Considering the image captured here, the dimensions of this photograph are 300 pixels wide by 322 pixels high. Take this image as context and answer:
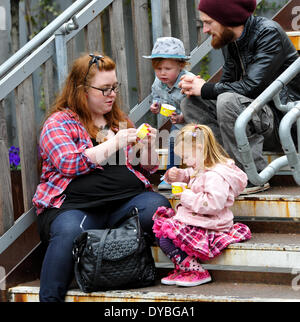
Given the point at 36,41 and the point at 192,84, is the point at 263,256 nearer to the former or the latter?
the point at 192,84

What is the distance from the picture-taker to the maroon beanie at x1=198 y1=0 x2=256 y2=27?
12.8 ft

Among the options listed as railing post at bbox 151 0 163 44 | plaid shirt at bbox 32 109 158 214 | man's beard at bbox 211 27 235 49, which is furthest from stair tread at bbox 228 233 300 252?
railing post at bbox 151 0 163 44

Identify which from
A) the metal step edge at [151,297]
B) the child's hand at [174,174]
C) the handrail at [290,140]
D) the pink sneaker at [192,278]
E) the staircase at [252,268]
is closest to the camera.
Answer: the handrail at [290,140]

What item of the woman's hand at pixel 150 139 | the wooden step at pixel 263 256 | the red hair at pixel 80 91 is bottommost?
the wooden step at pixel 263 256

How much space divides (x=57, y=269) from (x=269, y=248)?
44.3 inches

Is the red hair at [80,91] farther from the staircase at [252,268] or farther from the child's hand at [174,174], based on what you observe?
the staircase at [252,268]

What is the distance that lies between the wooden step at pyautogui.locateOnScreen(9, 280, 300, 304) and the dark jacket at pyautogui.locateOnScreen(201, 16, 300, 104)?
3.80 ft

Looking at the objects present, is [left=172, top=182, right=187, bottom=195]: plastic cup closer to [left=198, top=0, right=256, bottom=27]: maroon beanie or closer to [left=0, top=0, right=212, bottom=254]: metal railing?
[left=0, top=0, right=212, bottom=254]: metal railing

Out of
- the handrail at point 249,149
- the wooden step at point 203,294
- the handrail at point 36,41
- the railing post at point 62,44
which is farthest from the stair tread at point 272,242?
the handrail at point 36,41

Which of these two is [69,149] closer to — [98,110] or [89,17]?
[98,110]

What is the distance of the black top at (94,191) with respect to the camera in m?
3.59

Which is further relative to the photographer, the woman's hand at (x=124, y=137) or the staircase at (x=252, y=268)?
the woman's hand at (x=124, y=137)

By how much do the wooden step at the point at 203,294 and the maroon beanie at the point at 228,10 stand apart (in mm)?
1565

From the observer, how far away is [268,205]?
377 cm
